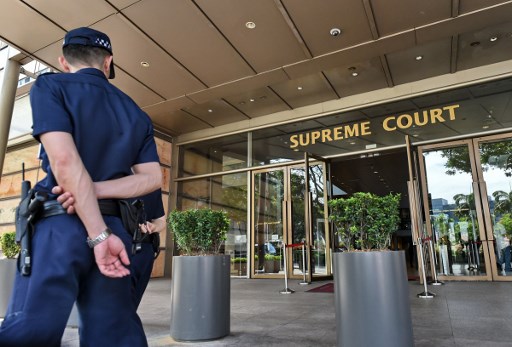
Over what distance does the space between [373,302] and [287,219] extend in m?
6.25

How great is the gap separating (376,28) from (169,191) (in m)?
6.90

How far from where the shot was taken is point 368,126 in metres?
7.79

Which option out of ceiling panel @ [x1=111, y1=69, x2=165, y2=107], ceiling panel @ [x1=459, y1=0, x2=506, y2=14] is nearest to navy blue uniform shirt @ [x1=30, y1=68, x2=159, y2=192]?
ceiling panel @ [x1=459, y1=0, x2=506, y2=14]

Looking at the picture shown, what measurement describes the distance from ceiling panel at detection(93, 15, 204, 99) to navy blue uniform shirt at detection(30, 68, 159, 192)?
4864 millimetres

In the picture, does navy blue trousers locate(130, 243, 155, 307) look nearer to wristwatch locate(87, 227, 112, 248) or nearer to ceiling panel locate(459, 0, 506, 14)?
wristwatch locate(87, 227, 112, 248)

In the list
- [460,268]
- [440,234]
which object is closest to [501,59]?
[440,234]

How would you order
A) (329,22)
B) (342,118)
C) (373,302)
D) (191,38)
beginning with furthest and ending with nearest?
(342,118)
(191,38)
(329,22)
(373,302)

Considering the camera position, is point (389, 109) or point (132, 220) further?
point (389, 109)

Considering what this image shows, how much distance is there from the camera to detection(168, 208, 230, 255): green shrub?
2977 mm

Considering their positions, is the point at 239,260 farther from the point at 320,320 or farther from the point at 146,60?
the point at 320,320

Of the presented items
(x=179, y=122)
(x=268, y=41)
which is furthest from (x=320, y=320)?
(x=179, y=122)

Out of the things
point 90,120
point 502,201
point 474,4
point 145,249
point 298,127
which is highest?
point 474,4

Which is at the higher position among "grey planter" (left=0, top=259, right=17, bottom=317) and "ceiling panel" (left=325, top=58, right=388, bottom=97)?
"ceiling panel" (left=325, top=58, right=388, bottom=97)

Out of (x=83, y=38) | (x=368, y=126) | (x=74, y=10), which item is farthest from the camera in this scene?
(x=368, y=126)
